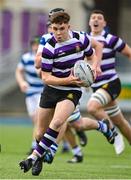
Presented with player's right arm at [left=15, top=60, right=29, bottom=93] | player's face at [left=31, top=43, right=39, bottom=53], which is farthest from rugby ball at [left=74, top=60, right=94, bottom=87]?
player's right arm at [left=15, top=60, right=29, bottom=93]

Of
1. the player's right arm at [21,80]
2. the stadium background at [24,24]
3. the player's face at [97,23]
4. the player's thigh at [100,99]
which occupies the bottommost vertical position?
the stadium background at [24,24]

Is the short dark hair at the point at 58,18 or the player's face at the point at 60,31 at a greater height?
the short dark hair at the point at 58,18

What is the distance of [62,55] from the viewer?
11734mm

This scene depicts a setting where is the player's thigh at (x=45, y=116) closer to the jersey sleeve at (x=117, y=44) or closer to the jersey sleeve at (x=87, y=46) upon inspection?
the jersey sleeve at (x=87, y=46)

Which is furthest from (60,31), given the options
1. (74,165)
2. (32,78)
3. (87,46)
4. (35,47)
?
(32,78)

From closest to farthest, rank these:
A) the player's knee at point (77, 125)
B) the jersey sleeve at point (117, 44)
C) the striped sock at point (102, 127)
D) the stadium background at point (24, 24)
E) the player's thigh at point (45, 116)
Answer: the player's thigh at point (45, 116) < the striped sock at point (102, 127) < the player's knee at point (77, 125) < the jersey sleeve at point (117, 44) < the stadium background at point (24, 24)

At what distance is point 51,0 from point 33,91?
692 inches

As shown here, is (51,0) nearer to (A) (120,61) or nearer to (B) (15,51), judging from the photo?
(B) (15,51)

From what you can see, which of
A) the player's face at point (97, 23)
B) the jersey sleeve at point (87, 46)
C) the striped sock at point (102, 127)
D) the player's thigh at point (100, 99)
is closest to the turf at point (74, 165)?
the striped sock at point (102, 127)

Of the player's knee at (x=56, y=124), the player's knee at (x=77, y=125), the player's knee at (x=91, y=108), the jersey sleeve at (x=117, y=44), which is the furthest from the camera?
the jersey sleeve at (x=117, y=44)

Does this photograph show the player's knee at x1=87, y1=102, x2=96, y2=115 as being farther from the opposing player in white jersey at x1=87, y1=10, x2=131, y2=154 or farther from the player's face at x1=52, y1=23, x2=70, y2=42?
the player's face at x1=52, y1=23, x2=70, y2=42

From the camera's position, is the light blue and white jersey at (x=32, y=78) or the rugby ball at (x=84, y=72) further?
the light blue and white jersey at (x=32, y=78)

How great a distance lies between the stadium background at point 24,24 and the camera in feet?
102

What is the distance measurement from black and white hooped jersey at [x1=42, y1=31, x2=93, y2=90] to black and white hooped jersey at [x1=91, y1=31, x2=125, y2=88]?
2.57 meters
